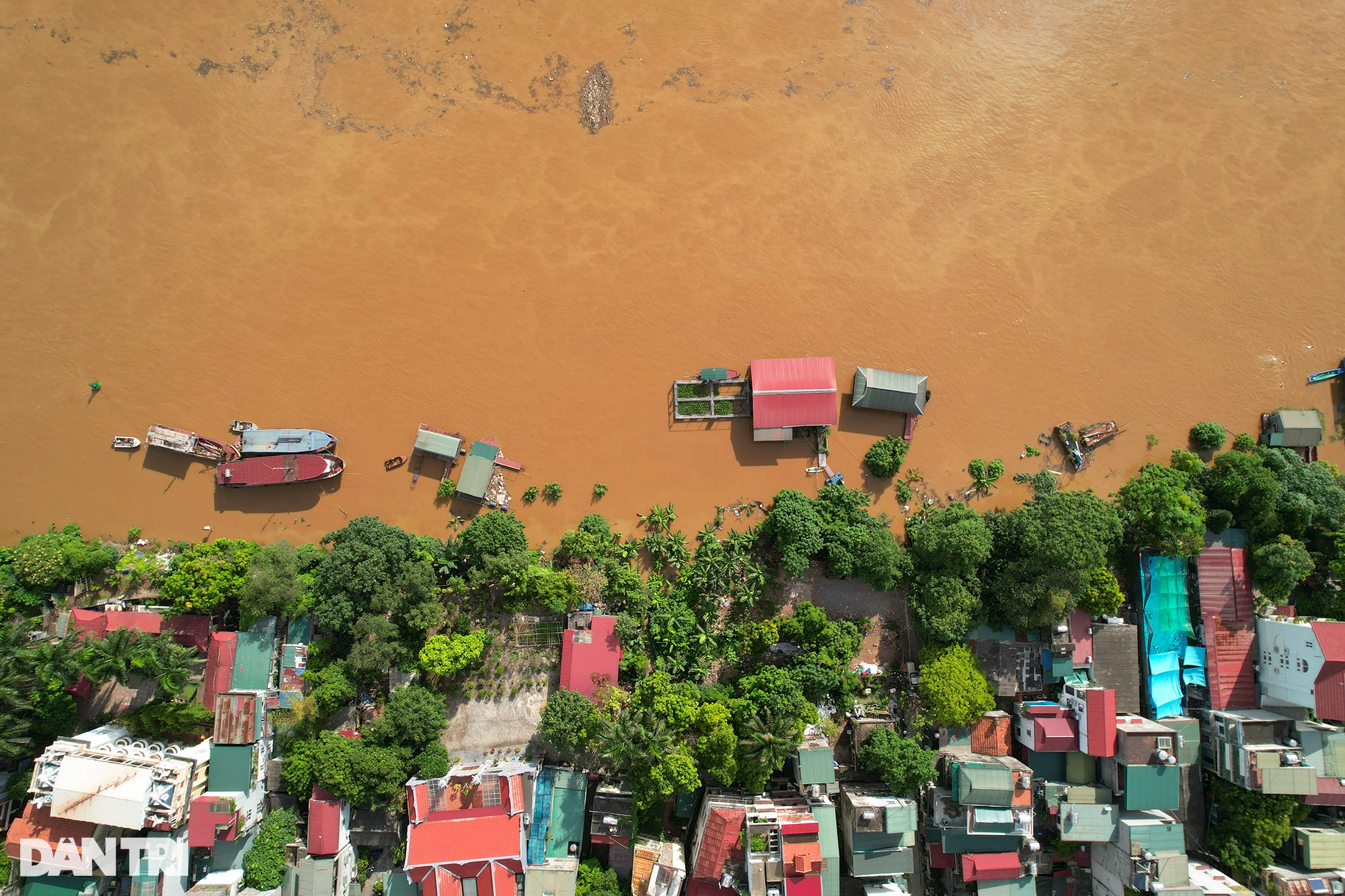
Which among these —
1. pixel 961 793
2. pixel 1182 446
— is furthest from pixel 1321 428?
pixel 961 793

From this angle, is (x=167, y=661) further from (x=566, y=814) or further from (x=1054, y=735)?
Result: (x=1054, y=735)

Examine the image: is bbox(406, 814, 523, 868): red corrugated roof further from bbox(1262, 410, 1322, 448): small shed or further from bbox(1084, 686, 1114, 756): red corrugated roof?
bbox(1262, 410, 1322, 448): small shed

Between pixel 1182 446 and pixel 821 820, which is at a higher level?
pixel 1182 446

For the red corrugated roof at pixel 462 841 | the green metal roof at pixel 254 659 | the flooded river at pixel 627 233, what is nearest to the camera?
the red corrugated roof at pixel 462 841

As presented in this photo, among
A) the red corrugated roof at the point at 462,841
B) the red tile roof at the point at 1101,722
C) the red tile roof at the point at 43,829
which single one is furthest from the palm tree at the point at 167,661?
the red tile roof at the point at 1101,722

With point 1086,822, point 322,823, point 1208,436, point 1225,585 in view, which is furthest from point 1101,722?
point 322,823

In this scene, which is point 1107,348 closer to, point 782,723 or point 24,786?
point 782,723

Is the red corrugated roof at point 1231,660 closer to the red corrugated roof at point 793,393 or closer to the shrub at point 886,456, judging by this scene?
the shrub at point 886,456
